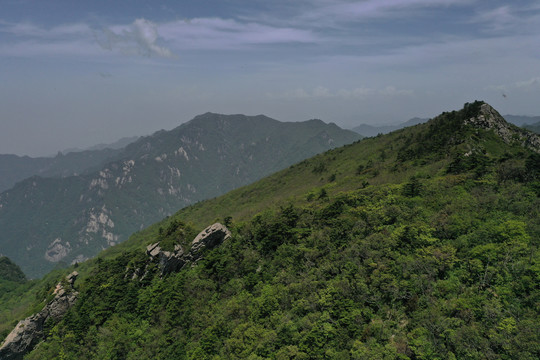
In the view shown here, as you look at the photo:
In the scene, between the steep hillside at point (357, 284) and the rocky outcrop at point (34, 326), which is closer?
the steep hillside at point (357, 284)

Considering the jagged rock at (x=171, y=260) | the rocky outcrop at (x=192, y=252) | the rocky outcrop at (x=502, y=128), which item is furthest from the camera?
the rocky outcrop at (x=502, y=128)

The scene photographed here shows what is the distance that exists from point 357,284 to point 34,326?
82.1m

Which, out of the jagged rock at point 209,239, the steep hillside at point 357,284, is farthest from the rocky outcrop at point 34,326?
the jagged rock at point 209,239

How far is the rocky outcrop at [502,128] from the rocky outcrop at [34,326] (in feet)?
433

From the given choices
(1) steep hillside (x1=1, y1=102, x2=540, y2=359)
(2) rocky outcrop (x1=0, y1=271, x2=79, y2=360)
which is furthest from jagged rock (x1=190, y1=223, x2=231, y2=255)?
(2) rocky outcrop (x1=0, y1=271, x2=79, y2=360)

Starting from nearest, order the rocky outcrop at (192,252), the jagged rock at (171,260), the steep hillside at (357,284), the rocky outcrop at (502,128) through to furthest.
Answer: the steep hillside at (357,284), the jagged rock at (171,260), the rocky outcrop at (192,252), the rocky outcrop at (502,128)

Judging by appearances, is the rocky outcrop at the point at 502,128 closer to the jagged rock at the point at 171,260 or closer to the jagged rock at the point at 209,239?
the jagged rock at the point at 209,239

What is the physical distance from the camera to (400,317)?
3388cm

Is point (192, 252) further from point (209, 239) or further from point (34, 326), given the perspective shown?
point (34, 326)

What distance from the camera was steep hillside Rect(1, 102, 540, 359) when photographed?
3039 centimetres

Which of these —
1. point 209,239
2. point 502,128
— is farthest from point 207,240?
point 502,128

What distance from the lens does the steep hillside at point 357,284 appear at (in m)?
30.4

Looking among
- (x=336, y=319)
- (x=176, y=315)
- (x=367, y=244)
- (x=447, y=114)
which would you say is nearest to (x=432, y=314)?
(x=336, y=319)

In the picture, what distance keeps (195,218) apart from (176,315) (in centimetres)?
10955
